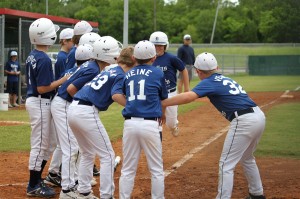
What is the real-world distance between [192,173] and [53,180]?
7.07 feet

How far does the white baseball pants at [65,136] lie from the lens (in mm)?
7750

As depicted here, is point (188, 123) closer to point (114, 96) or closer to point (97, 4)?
point (114, 96)

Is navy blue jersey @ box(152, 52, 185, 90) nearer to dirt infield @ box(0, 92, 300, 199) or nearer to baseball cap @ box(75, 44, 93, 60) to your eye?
dirt infield @ box(0, 92, 300, 199)

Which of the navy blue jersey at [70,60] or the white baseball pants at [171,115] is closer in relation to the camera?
the navy blue jersey at [70,60]

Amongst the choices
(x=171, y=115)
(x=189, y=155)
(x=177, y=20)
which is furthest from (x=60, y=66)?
(x=177, y=20)

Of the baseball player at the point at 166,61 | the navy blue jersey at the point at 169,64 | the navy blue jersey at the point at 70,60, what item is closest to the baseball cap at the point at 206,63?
the navy blue jersey at the point at 70,60

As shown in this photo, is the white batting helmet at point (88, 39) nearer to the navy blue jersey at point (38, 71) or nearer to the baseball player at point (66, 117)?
the baseball player at point (66, 117)

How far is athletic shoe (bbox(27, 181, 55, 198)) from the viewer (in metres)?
7.82

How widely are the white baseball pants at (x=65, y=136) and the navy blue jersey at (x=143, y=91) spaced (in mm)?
1257

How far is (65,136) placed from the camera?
7793 mm

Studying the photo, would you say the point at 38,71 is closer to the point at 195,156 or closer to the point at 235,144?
the point at 235,144

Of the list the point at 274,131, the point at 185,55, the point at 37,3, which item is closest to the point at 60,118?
the point at 274,131

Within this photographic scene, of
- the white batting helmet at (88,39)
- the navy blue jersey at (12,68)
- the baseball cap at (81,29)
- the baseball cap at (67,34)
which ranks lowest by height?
the navy blue jersey at (12,68)

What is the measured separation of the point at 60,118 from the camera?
7809 millimetres
